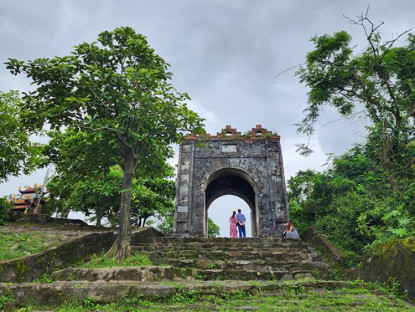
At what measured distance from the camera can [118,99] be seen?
6.47 metres

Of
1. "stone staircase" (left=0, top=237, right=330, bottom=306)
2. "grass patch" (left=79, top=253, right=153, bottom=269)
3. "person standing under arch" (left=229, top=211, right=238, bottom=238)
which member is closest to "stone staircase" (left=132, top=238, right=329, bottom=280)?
"stone staircase" (left=0, top=237, right=330, bottom=306)

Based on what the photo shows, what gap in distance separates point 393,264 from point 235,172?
9.70m

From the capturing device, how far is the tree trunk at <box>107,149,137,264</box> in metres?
6.29

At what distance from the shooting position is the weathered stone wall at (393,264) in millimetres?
4113

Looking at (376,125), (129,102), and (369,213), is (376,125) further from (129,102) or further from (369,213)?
(129,102)

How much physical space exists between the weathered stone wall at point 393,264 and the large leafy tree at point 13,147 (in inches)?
526

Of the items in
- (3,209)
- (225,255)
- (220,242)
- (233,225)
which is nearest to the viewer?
(225,255)

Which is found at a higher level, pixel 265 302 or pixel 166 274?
pixel 166 274

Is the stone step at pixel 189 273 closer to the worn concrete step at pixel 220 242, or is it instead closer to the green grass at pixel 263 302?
the green grass at pixel 263 302

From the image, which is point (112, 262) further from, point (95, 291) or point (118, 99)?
point (118, 99)

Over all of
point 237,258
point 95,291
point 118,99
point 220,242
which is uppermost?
point 118,99

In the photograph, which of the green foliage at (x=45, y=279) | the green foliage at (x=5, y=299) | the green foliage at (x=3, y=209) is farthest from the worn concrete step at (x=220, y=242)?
the green foliage at (x=3, y=209)

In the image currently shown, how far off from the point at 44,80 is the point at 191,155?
8.36m

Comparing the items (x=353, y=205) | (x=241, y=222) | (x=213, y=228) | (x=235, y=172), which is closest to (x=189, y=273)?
(x=353, y=205)
